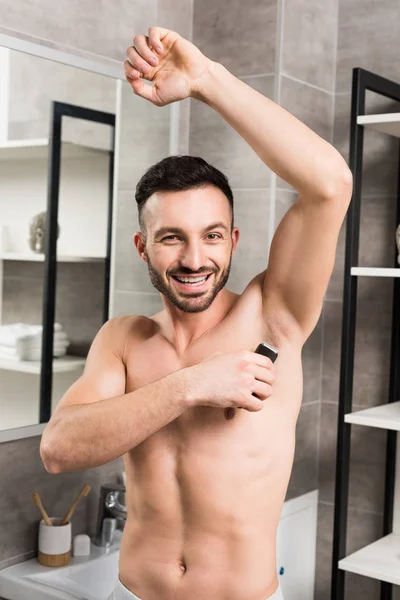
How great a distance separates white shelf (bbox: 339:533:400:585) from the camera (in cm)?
208

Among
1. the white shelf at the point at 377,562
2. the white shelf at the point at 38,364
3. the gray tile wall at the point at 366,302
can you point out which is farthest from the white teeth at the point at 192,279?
the gray tile wall at the point at 366,302

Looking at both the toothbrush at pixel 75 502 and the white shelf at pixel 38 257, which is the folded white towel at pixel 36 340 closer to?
the white shelf at pixel 38 257

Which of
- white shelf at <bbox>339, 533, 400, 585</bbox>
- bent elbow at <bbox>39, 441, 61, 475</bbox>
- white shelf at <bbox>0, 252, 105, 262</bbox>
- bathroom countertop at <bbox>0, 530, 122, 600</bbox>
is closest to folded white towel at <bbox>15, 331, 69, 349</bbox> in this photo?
white shelf at <bbox>0, 252, 105, 262</bbox>

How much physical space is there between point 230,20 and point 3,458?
4.64ft

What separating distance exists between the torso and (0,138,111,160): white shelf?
0.83 m

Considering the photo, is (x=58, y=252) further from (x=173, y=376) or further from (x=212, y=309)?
(x=173, y=376)

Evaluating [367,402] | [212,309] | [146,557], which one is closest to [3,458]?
[146,557]

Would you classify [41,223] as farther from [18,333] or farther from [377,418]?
[377,418]

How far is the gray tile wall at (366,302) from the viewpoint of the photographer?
2.43 meters

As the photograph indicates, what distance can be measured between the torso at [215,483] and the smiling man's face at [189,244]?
0.12m

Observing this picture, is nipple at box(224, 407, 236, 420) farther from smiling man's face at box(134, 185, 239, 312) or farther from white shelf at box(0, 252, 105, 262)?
white shelf at box(0, 252, 105, 262)

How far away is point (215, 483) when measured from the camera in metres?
1.29

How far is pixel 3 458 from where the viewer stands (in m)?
1.99

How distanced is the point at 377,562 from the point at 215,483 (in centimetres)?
105
